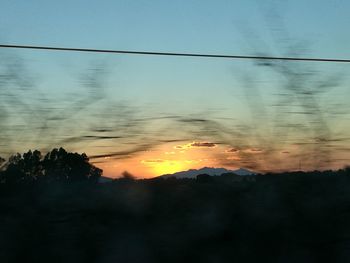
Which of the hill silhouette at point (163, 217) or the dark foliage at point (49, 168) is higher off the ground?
the dark foliage at point (49, 168)

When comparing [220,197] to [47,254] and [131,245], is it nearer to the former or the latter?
[131,245]

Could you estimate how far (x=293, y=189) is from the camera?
6.08m

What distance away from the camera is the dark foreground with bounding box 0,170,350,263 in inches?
203

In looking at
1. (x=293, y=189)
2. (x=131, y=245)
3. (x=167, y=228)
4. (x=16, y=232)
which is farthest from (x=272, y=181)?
(x=16, y=232)

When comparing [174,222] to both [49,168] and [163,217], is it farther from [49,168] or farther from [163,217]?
[49,168]

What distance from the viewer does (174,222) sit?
543cm

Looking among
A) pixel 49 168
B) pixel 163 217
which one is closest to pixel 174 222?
pixel 163 217

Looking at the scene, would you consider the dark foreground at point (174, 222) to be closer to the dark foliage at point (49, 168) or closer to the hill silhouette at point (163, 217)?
the hill silhouette at point (163, 217)

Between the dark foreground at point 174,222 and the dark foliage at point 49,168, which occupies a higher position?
the dark foliage at point 49,168

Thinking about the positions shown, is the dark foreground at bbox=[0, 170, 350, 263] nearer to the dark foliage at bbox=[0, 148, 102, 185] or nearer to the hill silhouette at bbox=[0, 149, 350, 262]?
the hill silhouette at bbox=[0, 149, 350, 262]

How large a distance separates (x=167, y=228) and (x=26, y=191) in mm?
1454

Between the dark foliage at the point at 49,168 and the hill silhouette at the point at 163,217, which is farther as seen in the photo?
the dark foliage at the point at 49,168

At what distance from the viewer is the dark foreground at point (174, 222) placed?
515 cm

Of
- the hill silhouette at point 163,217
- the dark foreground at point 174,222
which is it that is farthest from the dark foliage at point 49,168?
the dark foreground at point 174,222
